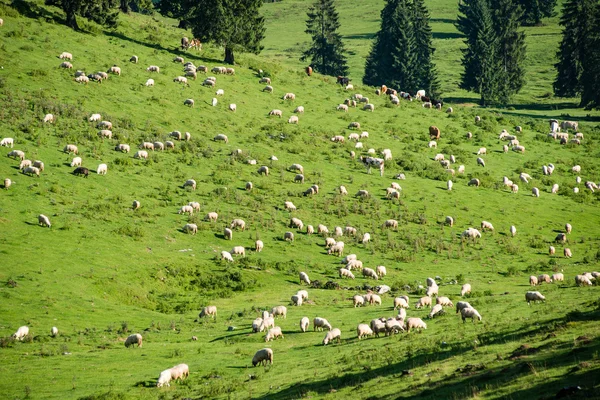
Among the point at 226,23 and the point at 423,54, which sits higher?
the point at 226,23

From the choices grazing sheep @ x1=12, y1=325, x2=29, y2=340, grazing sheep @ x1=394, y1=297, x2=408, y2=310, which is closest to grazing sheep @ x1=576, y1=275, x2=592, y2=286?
grazing sheep @ x1=394, y1=297, x2=408, y2=310

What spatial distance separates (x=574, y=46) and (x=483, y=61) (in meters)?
14.5

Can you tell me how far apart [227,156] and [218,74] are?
67.6 ft

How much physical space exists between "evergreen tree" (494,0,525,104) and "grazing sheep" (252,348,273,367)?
105 m

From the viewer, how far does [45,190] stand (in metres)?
45.5

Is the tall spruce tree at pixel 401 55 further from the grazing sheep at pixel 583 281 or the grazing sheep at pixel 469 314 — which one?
the grazing sheep at pixel 469 314

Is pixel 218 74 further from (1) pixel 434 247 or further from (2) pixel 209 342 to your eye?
(2) pixel 209 342

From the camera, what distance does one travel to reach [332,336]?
29.0 m

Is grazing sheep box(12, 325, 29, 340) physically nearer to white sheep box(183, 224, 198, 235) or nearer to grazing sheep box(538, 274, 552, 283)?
white sheep box(183, 224, 198, 235)

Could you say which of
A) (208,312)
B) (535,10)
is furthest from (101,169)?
(535,10)

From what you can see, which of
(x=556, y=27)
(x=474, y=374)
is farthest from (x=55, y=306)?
(x=556, y=27)

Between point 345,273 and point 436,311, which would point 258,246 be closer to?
point 345,273

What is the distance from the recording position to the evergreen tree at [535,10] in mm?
159875

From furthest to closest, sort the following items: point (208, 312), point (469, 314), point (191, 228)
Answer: point (191, 228) < point (208, 312) < point (469, 314)
